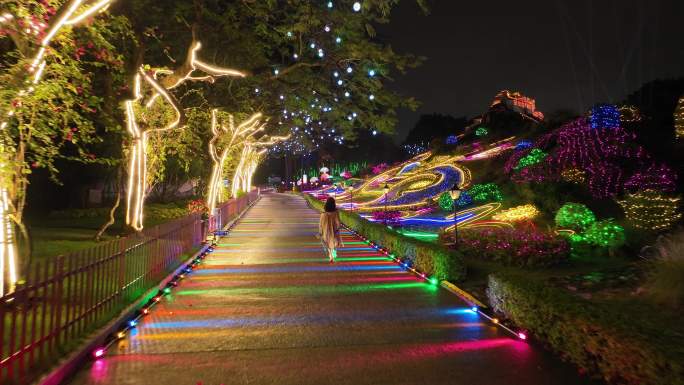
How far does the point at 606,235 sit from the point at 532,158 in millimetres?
11385

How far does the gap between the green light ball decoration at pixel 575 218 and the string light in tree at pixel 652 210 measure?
3.89ft

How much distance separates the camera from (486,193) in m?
27.6

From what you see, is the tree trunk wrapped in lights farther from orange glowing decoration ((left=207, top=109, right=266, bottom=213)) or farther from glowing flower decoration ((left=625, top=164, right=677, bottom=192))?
glowing flower decoration ((left=625, top=164, right=677, bottom=192))

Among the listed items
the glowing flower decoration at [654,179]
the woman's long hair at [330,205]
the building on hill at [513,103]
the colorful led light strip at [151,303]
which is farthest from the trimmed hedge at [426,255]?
the building on hill at [513,103]

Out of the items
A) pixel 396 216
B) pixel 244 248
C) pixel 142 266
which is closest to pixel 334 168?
pixel 396 216

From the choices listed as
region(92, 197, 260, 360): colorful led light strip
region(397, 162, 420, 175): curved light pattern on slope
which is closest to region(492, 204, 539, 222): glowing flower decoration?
region(92, 197, 260, 360): colorful led light strip

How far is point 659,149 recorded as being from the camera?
22.2 metres

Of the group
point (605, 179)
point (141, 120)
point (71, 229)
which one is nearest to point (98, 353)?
point (141, 120)

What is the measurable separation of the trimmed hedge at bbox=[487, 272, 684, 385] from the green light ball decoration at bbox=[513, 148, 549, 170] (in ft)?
63.9

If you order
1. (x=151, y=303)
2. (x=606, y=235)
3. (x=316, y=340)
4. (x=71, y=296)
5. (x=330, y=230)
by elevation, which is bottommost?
(x=316, y=340)

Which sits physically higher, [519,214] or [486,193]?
[486,193]

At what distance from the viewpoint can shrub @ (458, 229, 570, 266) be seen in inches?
520

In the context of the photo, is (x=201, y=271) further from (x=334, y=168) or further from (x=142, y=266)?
(x=334, y=168)

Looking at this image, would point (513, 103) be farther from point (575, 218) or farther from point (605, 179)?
point (575, 218)
